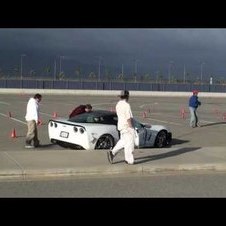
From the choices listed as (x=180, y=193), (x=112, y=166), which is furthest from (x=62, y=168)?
(x=180, y=193)

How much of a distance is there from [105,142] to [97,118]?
74 centimetres

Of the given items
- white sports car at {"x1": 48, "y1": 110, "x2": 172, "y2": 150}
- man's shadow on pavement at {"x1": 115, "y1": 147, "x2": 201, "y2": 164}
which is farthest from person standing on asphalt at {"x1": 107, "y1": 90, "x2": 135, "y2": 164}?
white sports car at {"x1": 48, "y1": 110, "x2": 172, "y2": 150}

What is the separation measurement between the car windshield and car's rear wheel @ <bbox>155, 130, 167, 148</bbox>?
1783 mm

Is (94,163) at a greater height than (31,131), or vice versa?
(31,131)

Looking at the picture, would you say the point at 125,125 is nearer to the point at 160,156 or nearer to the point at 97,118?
the point at 160,156

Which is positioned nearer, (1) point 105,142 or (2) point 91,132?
(2) point 91,132

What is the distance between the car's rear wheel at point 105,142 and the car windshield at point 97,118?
0.45 m

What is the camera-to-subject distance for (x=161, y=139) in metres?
16.6

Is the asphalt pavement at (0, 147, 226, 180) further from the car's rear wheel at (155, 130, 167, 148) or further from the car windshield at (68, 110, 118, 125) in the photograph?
the car's rear wheel at (155, 130, 167, 148)

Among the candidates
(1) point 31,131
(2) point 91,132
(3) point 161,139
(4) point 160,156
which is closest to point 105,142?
(2) point 91,132

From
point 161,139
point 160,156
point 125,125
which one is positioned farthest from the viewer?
point 161,139

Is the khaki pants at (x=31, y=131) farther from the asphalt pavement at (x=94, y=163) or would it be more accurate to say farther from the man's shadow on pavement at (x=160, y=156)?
the man's shadow on pavement at (x=160, y=156)

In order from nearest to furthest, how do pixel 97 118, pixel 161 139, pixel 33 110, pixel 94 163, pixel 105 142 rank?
pixel 94 163 → pixel 105 142 → pixel 97 118 → pixel 33 110 → pixel 161 139
